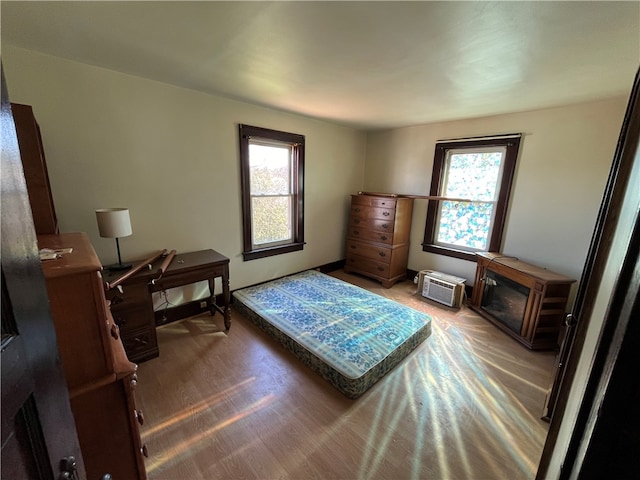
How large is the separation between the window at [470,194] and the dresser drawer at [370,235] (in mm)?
617

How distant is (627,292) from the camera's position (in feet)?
1.41

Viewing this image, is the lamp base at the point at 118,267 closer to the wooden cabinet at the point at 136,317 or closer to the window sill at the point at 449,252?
the wooden cabinet at the point at 136,317

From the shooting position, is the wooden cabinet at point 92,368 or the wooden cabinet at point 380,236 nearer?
the wooden cabinet at point 92,368

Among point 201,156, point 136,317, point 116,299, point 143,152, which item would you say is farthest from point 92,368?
point 201,156

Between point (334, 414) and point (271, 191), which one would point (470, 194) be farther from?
point (334, 414)

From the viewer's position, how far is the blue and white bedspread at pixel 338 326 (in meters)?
2.00

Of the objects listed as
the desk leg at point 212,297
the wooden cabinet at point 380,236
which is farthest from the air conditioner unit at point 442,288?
the desk leg at point 212,297

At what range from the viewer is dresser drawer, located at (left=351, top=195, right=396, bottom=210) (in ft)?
12.0

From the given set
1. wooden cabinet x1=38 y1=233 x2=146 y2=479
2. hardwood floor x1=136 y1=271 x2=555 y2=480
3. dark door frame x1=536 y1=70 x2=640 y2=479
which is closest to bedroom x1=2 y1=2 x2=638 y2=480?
hardwood floor x1=136 y1=271 x2=555 y2=480

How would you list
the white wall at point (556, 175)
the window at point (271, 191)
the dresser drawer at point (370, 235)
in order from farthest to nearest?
the dresser drawer at point (370, 235)
the window at point (271, 191)
the white wall at point (556, 175)

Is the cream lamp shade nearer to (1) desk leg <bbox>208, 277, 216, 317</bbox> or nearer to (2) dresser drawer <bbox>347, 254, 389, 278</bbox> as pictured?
(1) desk leg <bbox>208, 277, 216, 317</bbox>

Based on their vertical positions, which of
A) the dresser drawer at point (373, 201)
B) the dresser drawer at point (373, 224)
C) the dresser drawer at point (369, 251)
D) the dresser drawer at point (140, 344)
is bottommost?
the dresser drawer at point (140, 344)

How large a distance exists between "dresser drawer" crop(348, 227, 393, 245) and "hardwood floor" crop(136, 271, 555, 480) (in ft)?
5.32

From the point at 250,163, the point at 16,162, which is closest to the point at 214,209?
the point at 250,163
